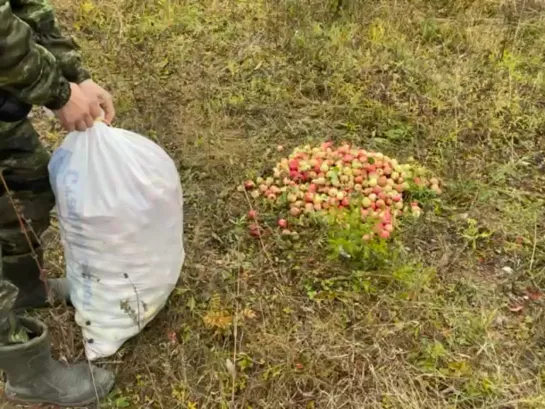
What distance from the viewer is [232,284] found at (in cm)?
253

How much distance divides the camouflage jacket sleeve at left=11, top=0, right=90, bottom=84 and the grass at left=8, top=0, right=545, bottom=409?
885 mm

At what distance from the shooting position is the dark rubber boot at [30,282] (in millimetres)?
2254

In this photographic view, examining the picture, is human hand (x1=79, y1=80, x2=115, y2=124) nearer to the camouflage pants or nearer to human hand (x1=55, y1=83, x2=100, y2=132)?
human hand (x1=55, y1=83, x2=100, y2=132)

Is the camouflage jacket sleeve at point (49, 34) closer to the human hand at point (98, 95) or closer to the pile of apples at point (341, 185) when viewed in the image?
the human hand at point (98, 95)

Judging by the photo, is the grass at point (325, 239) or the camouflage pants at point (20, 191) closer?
the camouflage pants at point (20, 191)

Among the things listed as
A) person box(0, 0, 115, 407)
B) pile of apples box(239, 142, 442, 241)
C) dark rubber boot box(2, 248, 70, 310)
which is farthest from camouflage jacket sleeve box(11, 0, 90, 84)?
pile of apples box(239, 142, 442, 241)

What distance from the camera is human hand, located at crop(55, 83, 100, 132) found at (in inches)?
72.5

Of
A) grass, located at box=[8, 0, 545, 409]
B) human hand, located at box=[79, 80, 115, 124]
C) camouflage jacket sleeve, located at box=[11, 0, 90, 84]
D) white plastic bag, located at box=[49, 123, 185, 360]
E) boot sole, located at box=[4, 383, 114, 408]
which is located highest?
camouflage jacket sleeve, located at box=[11, 0, 90, 84]

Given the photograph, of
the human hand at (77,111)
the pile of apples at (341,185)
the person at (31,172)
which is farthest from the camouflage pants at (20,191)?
the pile of apples at (341,185)

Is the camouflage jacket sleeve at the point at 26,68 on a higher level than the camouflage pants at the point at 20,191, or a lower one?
higher

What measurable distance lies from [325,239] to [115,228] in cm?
93

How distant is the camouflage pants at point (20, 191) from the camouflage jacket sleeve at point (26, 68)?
0.25 meters

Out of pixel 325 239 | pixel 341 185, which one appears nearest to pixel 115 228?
pixel 325 239

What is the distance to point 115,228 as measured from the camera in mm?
2029
